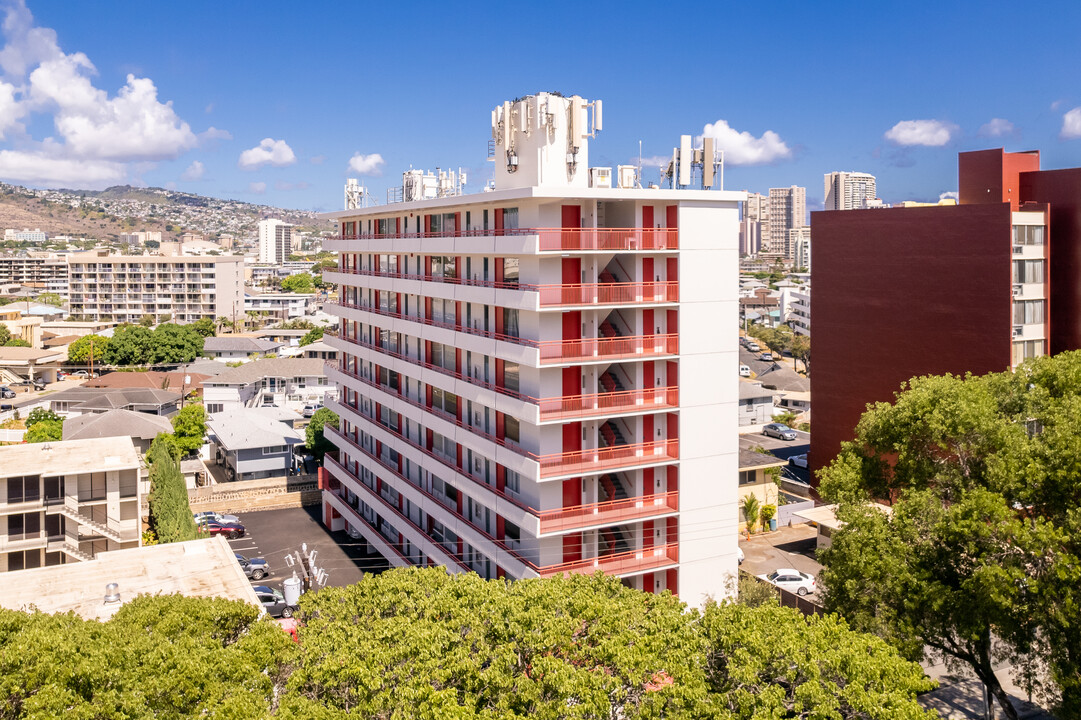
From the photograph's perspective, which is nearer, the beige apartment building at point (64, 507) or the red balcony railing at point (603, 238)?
the red balcony railing at point (603, 238)

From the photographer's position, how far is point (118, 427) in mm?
51312

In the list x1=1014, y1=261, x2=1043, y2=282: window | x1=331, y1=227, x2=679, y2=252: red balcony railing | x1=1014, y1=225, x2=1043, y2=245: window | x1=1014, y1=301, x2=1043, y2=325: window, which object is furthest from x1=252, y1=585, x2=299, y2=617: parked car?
x1=1014, y1=225, x2=1043, y2=245: window

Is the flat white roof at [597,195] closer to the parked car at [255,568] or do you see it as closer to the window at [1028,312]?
the window at [1028,312]

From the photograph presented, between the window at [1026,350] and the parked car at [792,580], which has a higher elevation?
the window at [1026,350]

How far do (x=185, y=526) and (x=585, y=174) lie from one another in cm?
2401

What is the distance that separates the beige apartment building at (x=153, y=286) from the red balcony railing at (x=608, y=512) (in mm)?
105556

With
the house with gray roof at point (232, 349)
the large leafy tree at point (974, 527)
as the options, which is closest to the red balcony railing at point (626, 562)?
the large leafy tree at point (974, 527)

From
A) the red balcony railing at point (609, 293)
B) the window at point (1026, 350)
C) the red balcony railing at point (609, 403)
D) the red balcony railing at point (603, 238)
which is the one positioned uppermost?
the red balcony railing at point (603, 238)

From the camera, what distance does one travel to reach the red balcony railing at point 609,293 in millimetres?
25000

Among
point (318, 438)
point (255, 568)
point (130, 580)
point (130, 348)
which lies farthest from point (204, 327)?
point (130, 580)

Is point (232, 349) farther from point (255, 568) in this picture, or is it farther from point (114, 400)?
point (255, 568)

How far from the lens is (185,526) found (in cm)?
3744

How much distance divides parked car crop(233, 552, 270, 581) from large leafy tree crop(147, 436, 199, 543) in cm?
255

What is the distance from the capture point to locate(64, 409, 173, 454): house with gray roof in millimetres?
50125
